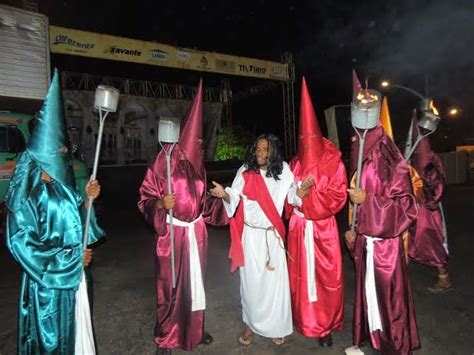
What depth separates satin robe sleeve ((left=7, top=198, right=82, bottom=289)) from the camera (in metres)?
2.17

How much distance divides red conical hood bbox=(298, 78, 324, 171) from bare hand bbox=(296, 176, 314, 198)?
285mm

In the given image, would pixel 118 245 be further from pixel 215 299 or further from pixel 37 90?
pixel 37 90

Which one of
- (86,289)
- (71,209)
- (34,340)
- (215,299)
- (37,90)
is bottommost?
(215,299)

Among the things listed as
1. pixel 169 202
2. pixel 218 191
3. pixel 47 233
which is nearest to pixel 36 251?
pixel 47 233

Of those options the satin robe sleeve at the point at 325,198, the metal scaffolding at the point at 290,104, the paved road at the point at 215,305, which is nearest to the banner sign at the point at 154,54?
the metal scaffolding at the point at 290,104

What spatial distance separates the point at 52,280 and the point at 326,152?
2.37 meters

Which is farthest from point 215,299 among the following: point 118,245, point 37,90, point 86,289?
point 37,90

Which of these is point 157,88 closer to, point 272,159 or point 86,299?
point 272,159

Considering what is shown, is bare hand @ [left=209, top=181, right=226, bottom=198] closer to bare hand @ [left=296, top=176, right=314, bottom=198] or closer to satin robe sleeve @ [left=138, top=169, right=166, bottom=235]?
satin robe sleeve @ [left=138, top=169, right=166, bottom=235]

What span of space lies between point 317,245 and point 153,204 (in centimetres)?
148

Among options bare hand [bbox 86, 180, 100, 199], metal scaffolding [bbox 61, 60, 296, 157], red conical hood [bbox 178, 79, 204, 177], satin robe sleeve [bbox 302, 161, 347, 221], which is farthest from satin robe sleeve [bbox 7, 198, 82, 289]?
metal scaffolding [bbox 61, 60, 296, 157]

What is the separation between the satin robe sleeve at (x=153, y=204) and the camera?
115 inches

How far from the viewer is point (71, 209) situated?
234 centimetres

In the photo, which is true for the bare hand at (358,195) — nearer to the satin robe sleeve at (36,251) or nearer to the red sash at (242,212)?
the red sash at (242,212)
